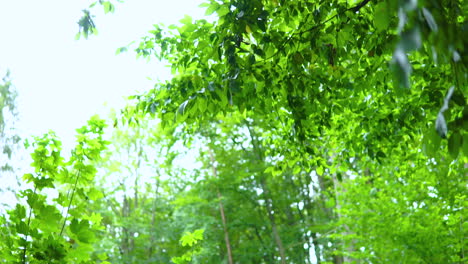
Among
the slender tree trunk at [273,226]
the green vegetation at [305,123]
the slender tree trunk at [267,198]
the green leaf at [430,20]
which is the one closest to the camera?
the green leaf at [430,20]

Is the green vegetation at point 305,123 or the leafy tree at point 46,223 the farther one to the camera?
the leafy tree at point 46,223

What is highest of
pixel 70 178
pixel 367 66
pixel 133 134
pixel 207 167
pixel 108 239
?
pixel 133 134

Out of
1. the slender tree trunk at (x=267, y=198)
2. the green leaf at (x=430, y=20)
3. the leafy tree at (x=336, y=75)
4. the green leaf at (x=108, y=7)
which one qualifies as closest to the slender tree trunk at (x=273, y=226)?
the slender tree trunk at (x=267, y=198)

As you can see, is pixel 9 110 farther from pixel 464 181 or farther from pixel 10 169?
pixel 464 181

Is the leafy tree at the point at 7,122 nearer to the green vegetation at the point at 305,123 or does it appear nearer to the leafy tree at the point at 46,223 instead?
the green vegetation at the point at 305,123

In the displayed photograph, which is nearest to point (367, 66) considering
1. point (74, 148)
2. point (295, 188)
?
point (74, 148)

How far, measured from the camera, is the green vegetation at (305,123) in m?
1.77

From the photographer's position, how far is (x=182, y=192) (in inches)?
536

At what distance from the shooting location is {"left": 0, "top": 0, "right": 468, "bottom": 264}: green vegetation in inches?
69.7

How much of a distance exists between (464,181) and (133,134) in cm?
1421

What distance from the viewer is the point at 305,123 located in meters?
3.30

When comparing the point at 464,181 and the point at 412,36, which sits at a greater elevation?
the point at 464,181

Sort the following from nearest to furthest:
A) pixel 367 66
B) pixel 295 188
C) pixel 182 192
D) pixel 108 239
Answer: pixel 367 66
pixel 182 192
pixel 108 239
pixel 295 188

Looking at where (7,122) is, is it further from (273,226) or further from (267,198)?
(267,198)
